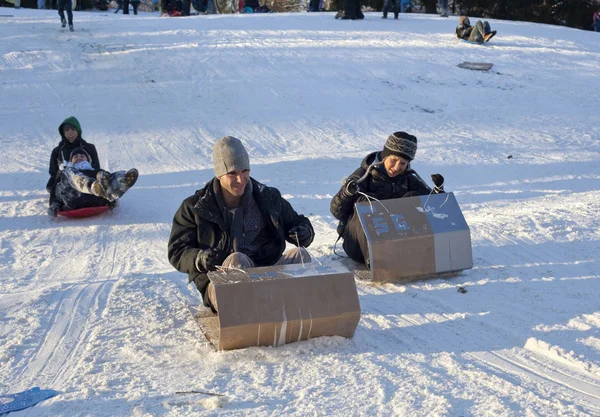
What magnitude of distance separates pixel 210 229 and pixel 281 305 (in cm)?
79

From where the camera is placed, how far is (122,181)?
27.5 ft

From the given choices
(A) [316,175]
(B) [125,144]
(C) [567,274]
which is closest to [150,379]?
(C) [567,274]

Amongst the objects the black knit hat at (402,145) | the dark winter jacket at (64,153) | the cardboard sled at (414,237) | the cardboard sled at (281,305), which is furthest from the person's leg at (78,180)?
the cardboard sled at (281,305)

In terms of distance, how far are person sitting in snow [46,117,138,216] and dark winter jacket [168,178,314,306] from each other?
354 centimetres

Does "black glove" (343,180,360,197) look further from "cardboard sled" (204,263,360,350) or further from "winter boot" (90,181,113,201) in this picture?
"winter boot" (90,181,113,201)

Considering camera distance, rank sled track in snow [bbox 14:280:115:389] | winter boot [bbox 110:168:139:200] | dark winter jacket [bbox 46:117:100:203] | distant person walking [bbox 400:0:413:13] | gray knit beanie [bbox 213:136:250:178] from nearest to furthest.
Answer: sled track in snow [bbox 14:280:115:389], gray knit beanie [bbox 213:136:250:178], winter boot [bbox 110:168:139:200], dark winter jacket [bbox 46:117:100:203], distant person walking [bbox 400:0:413:13]

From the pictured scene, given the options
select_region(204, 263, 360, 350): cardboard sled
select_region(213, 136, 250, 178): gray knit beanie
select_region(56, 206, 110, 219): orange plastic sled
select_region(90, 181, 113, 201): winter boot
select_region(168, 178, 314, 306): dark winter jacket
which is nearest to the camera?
select_region(204, 263, 360, 350): cardboard sled

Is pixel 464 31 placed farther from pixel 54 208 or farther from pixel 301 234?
pixel 301 234

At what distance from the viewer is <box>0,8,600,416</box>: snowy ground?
4.30 m

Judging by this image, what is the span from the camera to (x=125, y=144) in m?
13.2

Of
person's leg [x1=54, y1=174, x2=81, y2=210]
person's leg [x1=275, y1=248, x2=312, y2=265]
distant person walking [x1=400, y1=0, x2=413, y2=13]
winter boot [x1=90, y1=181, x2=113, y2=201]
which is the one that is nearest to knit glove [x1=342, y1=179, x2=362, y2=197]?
person's leg [x1=275, y1=248, x2=312, y2=265]

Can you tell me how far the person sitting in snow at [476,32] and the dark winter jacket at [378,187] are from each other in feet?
52.0

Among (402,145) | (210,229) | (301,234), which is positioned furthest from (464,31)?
(210,229)

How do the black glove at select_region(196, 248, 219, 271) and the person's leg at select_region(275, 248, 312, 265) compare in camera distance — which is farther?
the person's leg at select_region(275, 248, 312, 265)
